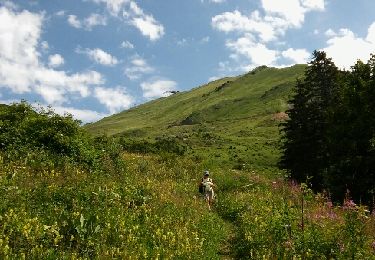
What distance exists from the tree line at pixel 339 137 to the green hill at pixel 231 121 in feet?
36.9

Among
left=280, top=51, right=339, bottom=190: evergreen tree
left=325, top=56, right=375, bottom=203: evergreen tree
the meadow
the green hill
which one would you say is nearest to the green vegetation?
the meadow

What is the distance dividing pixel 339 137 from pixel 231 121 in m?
80.0

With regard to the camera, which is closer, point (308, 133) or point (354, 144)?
point (354, 144)

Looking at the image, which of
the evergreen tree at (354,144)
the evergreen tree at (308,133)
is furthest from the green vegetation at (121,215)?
the evergreen tree at (308,133)

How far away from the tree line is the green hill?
11.2m

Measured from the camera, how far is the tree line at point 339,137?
90.2 ft

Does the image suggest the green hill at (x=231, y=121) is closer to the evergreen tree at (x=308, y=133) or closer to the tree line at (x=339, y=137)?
the evergreen tree at (x=308, y=133)

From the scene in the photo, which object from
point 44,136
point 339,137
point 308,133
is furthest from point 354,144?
point 44,136

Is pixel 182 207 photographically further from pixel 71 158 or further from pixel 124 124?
pixel 124 124

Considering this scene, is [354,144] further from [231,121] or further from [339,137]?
[231,121]

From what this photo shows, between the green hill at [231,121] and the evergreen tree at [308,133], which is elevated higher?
the green hill at [231,121]

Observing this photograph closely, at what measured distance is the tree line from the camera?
27484 mm

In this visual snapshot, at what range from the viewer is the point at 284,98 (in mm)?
127625

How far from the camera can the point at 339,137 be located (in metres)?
30.2
